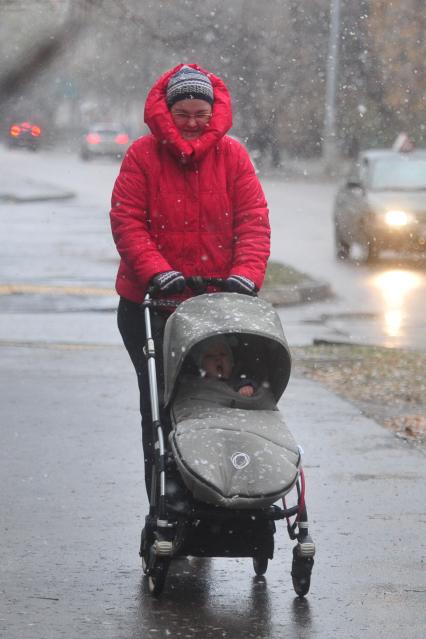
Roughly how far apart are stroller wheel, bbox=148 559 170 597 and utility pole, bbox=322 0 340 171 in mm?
42389

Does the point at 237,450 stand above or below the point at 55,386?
above

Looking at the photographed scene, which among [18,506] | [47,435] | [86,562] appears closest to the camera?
[86,562]

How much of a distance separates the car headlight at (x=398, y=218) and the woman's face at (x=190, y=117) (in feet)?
51.2

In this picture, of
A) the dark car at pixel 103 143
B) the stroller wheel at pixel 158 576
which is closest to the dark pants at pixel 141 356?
the stroller wheel at pixel 158 576

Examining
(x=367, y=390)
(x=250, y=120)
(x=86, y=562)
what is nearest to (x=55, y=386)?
(x=367, y=390)

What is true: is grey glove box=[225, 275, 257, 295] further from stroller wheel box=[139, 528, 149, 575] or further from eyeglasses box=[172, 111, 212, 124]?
stroller wheel box=[139, 528, 149, 575]

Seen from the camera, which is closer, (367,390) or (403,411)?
(403,411)

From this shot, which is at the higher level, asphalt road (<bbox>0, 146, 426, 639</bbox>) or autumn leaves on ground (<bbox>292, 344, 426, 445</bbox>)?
asphalt road (<bbox>0, 146, 426, 639</bbox>)

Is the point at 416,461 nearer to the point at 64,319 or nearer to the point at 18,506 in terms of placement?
the point at 18,506

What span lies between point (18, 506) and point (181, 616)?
5.78 feet

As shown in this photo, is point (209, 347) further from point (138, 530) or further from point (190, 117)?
point (138, 530)

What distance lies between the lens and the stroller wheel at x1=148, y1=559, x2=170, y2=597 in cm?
521

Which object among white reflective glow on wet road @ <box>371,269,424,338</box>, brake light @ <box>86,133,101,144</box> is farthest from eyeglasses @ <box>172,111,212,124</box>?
brake light @ <box>86,133,101,144</box>

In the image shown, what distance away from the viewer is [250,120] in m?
56.2
